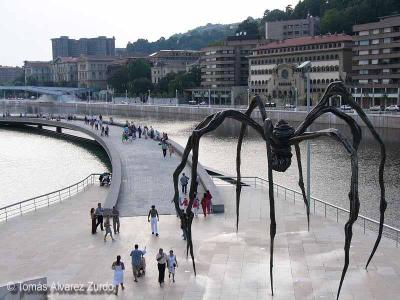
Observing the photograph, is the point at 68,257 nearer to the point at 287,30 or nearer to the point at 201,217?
the point at 201,217

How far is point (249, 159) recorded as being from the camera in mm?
51500

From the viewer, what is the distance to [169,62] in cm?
17975

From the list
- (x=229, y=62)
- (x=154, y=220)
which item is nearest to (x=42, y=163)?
(x=154, y=220)

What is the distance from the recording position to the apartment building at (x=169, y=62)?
17100 cm

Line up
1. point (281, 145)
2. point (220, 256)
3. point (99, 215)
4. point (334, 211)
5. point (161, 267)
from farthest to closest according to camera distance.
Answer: point (334, 211) → point (99, 215) → point (220, 256) → point (161, 267) → point (281, 145)

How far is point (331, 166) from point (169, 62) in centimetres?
13931

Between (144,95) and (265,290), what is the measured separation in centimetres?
14757

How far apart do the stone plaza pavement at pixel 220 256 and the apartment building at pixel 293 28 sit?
5144 inches

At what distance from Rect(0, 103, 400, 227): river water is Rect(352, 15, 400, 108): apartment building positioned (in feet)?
67.9

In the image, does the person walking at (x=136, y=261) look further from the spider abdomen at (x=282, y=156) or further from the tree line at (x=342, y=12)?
the tree line at (x=342, y=12)

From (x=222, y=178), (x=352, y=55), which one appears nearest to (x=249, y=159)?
(x=222, y=178)

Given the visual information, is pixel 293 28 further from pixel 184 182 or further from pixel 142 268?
pixel 142 268

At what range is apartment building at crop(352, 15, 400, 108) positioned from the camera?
3600 inches

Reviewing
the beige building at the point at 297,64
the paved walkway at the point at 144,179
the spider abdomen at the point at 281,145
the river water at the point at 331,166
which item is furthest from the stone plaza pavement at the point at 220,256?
the beige building at the point at 297,64
